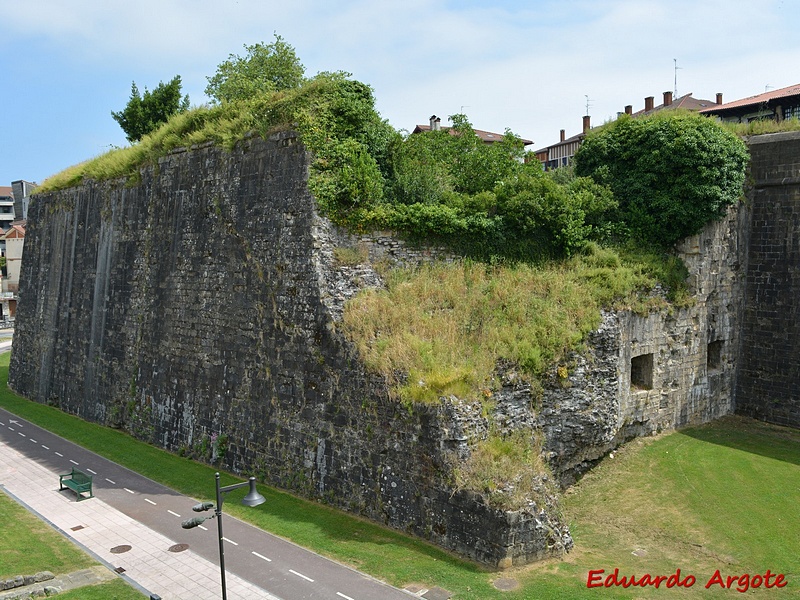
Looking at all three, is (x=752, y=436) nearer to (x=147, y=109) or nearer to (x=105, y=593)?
(x=105, y=593)

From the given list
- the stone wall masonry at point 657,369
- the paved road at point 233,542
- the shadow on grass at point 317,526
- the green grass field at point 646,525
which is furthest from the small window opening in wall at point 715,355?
the paved road at point 233,542

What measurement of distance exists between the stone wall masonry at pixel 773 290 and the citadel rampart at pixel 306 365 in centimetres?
46

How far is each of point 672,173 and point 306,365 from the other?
1117cm

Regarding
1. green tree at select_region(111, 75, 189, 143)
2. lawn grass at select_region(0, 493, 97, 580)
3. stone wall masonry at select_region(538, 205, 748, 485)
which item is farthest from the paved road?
green tree at select_region(111, 75, 189, 143)

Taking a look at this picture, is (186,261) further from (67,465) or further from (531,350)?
(531,350)

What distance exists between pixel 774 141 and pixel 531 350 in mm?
10585

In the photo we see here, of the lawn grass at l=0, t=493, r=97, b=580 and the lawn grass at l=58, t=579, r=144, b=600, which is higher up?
the lawn grass at l=0, t=493, r=97, b=580

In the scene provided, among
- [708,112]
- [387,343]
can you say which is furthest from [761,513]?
[708,112]

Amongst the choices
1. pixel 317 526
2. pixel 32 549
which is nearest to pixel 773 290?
pixel 317 526

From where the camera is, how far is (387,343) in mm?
15367

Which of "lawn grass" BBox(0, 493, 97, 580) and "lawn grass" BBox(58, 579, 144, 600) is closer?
"lawn grass" BBox(58, 579, 144, 600)

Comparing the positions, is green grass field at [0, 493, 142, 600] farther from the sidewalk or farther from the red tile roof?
the red tile roof

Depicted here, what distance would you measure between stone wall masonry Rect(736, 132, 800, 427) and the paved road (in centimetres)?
1337

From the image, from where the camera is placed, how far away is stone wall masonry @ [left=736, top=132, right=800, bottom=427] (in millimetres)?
20172
